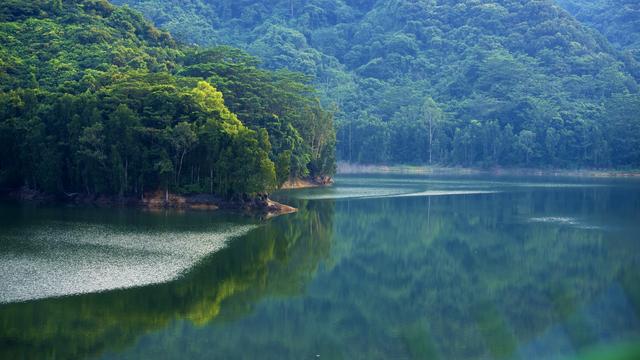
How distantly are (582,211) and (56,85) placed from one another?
51571 millimetres

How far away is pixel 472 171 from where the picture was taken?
435 feet

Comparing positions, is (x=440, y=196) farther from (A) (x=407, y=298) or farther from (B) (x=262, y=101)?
(A) (x=407, y=298)

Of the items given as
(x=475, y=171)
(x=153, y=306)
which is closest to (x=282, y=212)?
(x=153, y=306)

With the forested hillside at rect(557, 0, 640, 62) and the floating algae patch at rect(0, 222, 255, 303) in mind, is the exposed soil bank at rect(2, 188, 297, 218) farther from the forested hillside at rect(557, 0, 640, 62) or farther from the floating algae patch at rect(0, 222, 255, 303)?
the forested hillside at rect(557, 0, 640, 62)

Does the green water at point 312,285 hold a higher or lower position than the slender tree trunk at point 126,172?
lower

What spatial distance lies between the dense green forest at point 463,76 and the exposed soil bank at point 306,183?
42.7 metres

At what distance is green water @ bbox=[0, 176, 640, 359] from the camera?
20.7 metres

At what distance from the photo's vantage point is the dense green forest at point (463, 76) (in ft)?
415

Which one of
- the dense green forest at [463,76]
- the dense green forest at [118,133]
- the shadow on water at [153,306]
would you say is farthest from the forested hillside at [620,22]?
the shadow on water at [153,306]

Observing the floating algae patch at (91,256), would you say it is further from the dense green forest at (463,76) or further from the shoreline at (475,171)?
the dense green forest at (463,76)

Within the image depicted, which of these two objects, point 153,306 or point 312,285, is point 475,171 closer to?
point 312,285

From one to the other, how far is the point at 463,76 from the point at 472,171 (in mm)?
28701

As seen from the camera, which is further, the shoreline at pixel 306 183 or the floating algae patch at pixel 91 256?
the shoreline at pixel 306 183

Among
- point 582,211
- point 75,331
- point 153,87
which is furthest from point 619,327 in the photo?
point 153,87
